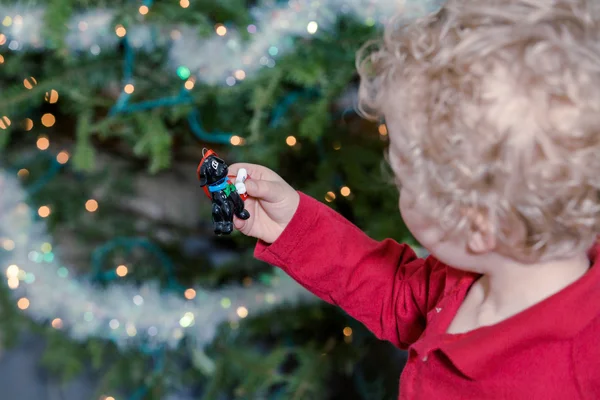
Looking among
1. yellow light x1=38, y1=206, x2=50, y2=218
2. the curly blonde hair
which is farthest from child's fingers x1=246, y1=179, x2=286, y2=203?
yellow light x1=38, y1=206, x2=50, y2=218

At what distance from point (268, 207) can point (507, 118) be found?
0.30 m

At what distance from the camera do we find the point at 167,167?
1.31 metres

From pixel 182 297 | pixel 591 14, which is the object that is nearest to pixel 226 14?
pixel 182 297

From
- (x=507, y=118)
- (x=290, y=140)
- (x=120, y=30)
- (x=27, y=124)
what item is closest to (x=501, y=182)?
(x=507, y=118)

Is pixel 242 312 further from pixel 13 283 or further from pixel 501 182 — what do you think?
pixel 501 182

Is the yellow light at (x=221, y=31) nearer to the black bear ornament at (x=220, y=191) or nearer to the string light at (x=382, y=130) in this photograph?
the string light at (x=382, y=130)

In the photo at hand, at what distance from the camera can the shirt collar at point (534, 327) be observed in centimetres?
53

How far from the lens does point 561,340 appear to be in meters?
0.53

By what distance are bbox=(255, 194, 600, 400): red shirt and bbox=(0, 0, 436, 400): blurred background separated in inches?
12.6

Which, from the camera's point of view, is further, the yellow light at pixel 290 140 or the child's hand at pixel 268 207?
the yellow light at pixel 290 140

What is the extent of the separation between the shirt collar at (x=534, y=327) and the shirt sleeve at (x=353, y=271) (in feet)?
0.50

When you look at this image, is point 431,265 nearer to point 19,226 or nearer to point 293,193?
point 293,193

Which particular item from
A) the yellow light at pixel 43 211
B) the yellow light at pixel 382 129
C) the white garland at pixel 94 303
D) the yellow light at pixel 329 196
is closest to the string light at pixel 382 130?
the yellow light at pixel 382 129

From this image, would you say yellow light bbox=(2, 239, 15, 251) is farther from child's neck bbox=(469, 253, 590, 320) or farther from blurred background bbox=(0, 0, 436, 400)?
child's neck bbox=(469, 253, 590, 320)
